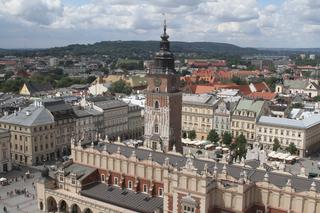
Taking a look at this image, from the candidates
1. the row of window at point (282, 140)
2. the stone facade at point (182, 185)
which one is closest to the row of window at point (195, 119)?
the row of window at point (282, 140)

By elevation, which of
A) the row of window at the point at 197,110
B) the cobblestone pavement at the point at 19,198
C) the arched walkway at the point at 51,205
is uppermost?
the row of window at the point at 197,110

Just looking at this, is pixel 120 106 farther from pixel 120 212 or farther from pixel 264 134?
pixel 120 212

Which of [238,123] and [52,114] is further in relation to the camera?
[238,123]

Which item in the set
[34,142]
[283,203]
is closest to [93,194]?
[283,203]

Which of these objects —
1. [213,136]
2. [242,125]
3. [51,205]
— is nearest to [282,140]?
[242,125]

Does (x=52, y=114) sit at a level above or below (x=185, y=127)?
above

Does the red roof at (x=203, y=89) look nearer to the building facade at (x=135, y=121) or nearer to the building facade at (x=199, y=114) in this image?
the building facade at (x=199, y=114)
